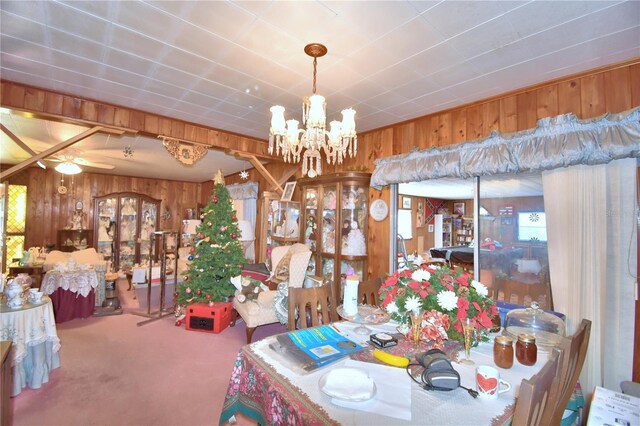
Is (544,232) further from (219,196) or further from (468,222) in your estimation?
(468,222)

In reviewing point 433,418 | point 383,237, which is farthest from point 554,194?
point 433,418

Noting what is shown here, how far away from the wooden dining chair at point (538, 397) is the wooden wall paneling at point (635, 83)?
7.29 feet

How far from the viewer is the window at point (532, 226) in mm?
2635

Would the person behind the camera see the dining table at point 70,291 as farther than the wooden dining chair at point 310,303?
Yes

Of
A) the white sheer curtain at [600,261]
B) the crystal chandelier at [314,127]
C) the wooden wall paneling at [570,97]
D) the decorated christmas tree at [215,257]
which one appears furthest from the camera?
the decorated christmas tree at [215,257]

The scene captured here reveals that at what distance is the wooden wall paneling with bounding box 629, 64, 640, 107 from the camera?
6.73ft

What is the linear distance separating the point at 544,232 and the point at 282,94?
2.70 meters

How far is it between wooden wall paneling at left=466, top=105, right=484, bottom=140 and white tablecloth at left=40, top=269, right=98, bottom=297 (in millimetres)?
4823

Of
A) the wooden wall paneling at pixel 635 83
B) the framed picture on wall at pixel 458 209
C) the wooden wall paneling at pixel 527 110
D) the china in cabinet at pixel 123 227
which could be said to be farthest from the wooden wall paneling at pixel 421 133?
the china in cabinet at pixel 123 227

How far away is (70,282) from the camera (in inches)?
144

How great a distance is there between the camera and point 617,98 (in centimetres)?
213

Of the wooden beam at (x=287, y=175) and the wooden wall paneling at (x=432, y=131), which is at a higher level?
the wooden wall paneling at (x=432, y=131)

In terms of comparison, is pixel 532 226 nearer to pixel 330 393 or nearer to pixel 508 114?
pixel 508 114

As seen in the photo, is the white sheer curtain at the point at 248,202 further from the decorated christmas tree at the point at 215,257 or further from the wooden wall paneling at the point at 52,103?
the wooden wall paneling at the point at 52,103
